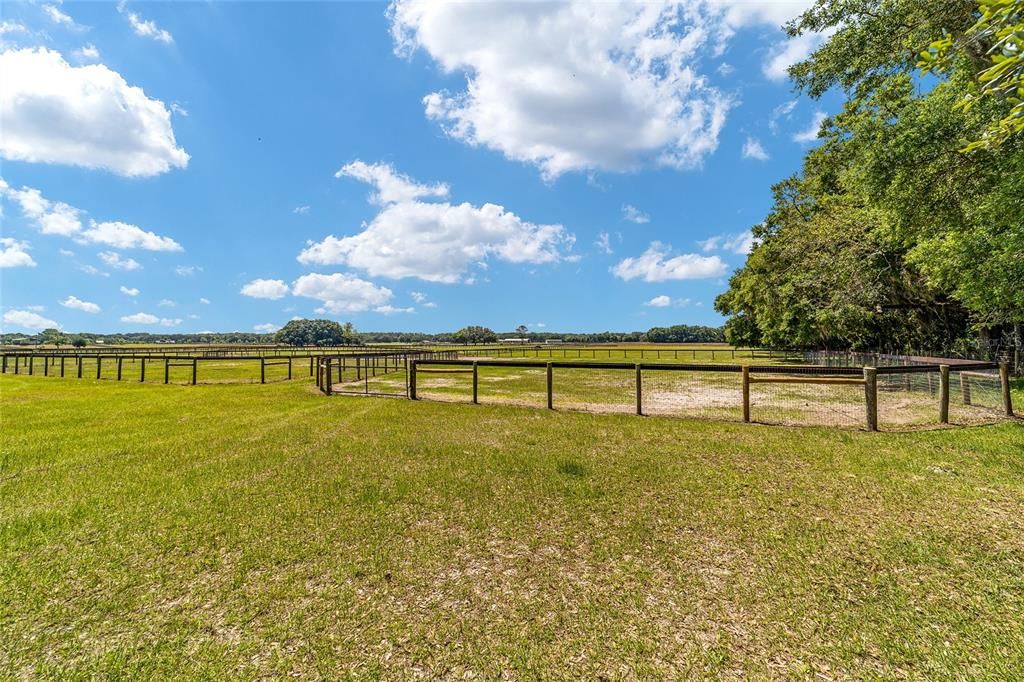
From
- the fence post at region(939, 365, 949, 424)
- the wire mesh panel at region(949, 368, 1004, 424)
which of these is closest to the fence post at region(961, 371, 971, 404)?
the wire mesh panel at region(949, 368, 1004, 424)

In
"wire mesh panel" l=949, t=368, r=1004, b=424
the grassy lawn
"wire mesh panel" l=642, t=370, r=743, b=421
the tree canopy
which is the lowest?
the grassy lawn

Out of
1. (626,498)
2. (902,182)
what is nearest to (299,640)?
(626,498)

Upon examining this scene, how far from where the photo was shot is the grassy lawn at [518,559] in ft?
7.77

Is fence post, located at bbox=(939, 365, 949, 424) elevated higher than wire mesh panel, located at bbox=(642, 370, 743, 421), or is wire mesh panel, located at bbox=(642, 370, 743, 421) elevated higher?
fence post, located at bbox=(939, 365, 949, 424)

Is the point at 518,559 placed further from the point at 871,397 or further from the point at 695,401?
the point at 695,401

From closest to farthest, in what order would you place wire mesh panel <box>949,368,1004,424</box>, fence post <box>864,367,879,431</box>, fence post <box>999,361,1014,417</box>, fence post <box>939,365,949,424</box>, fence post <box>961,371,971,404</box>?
fence post <box>864,367,879,431</box> < fence post <box>939,365,949,424</box> < fence post <box>999,361,1014,417</box> < wire mesh panel <box>949,368,1004,424</box> < fence post <box>961,371,971,404</box>

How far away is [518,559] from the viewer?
11.1 ft

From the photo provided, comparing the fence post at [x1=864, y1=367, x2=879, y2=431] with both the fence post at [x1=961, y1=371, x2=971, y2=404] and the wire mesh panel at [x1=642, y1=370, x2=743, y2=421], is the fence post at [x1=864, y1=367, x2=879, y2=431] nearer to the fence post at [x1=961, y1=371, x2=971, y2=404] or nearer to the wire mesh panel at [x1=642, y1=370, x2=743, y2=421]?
the wire mesh panel at [x1=642, y1=370, x2=743, y2=421]

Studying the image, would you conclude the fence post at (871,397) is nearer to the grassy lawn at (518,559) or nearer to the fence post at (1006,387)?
the grassy lawn at (518,559)

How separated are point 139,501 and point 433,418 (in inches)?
196

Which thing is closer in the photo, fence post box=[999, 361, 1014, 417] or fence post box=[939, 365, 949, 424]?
fence post box=[939, 365, 949, 424]

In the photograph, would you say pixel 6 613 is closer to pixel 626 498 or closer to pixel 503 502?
pixel 503 502

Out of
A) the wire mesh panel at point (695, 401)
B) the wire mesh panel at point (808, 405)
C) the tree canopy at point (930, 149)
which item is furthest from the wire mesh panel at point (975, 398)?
the wire mesh panel at point (695, 401)

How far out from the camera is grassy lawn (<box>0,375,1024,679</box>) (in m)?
2.37
